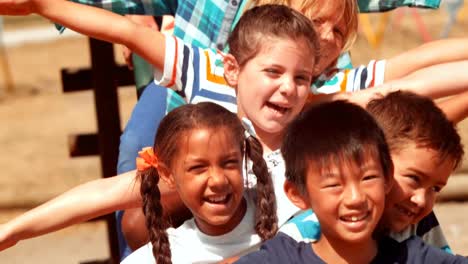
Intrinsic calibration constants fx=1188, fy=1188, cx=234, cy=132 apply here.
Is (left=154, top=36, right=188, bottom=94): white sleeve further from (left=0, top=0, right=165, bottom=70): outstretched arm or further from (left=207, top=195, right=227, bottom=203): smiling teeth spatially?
(left=207, top=195, right=227, bottom=203): smiling teeth

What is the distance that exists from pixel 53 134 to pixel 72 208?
7578 millimetres

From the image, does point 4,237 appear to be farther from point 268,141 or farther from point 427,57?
point 427,57

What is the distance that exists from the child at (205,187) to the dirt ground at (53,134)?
30 centimetres

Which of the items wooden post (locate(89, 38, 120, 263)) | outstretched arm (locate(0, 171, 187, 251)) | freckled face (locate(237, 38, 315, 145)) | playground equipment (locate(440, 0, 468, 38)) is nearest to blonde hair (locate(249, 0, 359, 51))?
freckled face (locate(237, 38, 315, 145))

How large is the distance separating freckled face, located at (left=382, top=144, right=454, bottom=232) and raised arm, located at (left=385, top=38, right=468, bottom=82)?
0.79 m

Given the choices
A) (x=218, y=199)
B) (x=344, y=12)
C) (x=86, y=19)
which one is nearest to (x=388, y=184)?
(x=218, y=199)

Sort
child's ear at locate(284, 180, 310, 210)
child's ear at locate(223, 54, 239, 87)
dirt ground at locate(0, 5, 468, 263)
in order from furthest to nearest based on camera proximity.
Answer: dirt ground at locate(0, 5, 468, 263), child's ear at locate(223, 54, 239, 87), child's ear at locate(284, 180, 310, 210)

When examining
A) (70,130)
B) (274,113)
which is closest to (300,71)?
(274,113)

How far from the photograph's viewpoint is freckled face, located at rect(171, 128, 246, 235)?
118 inches

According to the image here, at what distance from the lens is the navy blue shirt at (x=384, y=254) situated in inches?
106

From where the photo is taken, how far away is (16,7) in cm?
339

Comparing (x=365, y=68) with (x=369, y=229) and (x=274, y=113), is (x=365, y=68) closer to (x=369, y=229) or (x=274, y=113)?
(x=274, y=113)

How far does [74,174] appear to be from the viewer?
8.98 metres

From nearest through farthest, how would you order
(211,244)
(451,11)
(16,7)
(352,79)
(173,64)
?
(211,244) → (16,7) → (173,64) → (352,79) → (451,11)
